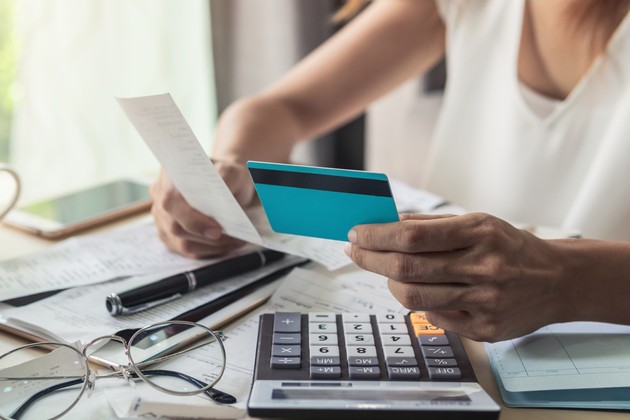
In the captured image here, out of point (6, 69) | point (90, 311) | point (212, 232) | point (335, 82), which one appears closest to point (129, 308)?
point (90, 311)

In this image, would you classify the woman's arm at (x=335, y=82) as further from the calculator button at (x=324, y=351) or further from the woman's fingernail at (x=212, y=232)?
the calculator button at (x=324, y=351)

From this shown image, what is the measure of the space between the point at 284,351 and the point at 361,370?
0.07 m

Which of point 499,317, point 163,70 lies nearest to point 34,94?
point 163,70

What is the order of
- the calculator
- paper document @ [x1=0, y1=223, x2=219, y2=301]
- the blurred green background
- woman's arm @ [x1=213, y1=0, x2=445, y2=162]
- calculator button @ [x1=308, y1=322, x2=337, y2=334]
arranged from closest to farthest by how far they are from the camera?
the calculator, calculator button @ [x1=308, y1=322, x2=337, y2=334], paper document @ [x1=0, y1=223, x2=219, y2=301], woman's arm @ [x1=213, y1=0, x2=445, y2=162], the blurred green background

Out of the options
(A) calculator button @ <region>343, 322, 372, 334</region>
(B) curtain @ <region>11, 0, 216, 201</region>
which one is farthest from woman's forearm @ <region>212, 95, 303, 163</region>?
(A) calculator button @ <region>343, 322, 372, 334</region>

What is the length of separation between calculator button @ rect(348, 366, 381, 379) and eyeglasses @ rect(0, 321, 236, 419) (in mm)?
92

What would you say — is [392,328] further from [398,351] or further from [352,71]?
[352,71]

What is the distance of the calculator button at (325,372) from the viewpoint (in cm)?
51

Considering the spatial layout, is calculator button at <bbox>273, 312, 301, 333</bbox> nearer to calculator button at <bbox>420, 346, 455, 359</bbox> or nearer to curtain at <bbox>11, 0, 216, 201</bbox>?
calculator button at <bbox>420, 346, 455, 359</bbox>

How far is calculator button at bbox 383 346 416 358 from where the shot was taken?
0.53 meters

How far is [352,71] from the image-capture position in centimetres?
117

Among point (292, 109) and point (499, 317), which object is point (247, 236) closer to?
point (499, 317)

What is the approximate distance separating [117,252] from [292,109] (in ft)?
1.38

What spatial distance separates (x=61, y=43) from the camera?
132cm
